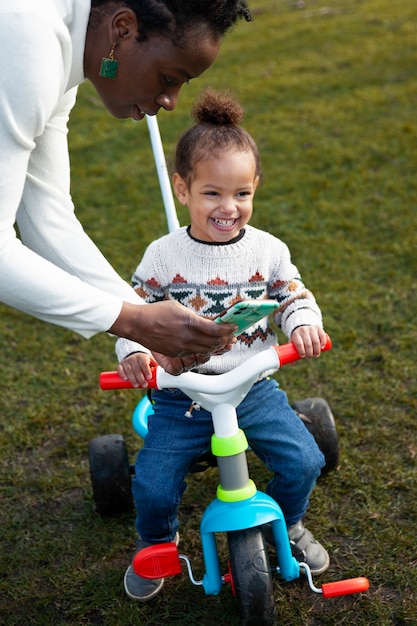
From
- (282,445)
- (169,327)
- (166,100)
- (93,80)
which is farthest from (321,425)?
(93,80)

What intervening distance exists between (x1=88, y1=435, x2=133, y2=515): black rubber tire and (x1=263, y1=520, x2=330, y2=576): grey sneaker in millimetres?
567

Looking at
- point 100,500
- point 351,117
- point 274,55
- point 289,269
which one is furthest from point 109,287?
point 274,55

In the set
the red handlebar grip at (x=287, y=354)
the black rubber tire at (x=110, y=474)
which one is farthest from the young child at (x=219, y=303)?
the black rubber tire at (x=110, y=474)

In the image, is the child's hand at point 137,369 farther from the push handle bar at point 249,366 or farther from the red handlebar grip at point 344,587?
the red handlebar grip at point 344,587

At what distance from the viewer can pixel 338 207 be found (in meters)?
4.85

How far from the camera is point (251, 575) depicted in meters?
2.21

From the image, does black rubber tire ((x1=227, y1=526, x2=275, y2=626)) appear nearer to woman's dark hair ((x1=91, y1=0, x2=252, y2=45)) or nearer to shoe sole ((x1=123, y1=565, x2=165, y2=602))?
shoe sole ((x1=123, y1=565, x2=165, y2=602))

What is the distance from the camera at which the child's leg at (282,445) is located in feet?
7.98

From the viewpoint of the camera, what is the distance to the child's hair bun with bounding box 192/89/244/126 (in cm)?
Result: 251

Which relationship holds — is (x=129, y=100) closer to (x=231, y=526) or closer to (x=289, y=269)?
(x=289, y=269)

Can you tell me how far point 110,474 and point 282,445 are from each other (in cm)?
68

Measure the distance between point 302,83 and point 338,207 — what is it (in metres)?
2.25

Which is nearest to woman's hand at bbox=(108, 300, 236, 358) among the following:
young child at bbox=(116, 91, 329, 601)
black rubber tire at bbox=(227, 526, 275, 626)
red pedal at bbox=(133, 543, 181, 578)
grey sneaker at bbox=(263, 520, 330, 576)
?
young child at bbox=(116, 91, 329, 601)

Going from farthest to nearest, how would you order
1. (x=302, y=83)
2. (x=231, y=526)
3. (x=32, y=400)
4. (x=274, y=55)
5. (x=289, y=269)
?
(x=274, y=55), (x=302, y=83), (x=32, y=400), (x=289, y=269), (x=231, y=526)
